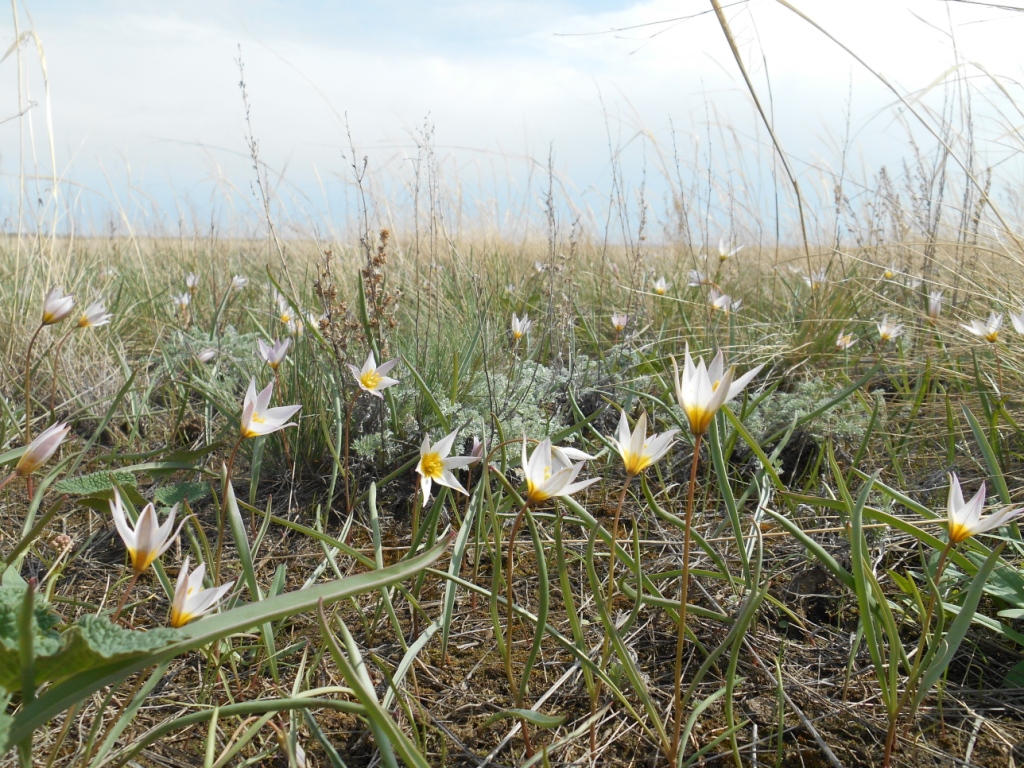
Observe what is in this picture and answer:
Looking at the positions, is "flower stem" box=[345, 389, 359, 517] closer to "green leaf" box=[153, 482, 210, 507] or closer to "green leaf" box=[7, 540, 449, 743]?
"green leaf" box=[153, 482, 210, 507]

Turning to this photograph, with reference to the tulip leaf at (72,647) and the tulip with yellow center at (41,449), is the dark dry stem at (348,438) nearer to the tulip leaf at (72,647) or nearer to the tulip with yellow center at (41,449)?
the tulip with yellow center at (41,449)

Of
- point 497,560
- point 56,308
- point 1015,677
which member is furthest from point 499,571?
point 56,308

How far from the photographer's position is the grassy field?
0.95m

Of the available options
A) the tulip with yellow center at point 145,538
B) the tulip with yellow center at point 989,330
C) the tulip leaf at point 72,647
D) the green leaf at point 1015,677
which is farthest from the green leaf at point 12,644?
the tulip with yellow center at point 989,330

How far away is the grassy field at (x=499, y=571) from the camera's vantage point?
37.4 inches

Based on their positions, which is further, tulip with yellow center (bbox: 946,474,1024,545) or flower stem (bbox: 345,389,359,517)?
flower stem (bbox: 345,389,359,517)

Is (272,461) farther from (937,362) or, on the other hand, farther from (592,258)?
(592,258)

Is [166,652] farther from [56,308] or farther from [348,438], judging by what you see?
[56,308]

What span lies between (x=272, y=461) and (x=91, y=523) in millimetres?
439

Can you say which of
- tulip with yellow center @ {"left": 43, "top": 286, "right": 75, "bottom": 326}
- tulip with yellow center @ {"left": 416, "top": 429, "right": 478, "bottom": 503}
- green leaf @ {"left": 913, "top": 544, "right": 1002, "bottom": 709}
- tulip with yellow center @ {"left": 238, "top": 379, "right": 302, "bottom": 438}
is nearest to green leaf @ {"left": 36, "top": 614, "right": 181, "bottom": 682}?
tulip with yellow center @ {"left": 238, "top": 379, "right": 302, "bottom": 438}

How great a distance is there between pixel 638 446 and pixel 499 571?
1.11 ft

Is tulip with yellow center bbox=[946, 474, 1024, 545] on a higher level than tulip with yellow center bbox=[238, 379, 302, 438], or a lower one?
lower

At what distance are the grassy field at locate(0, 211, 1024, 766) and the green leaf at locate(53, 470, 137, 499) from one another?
0.03ft

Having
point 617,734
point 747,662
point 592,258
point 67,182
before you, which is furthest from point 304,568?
point 592,258
